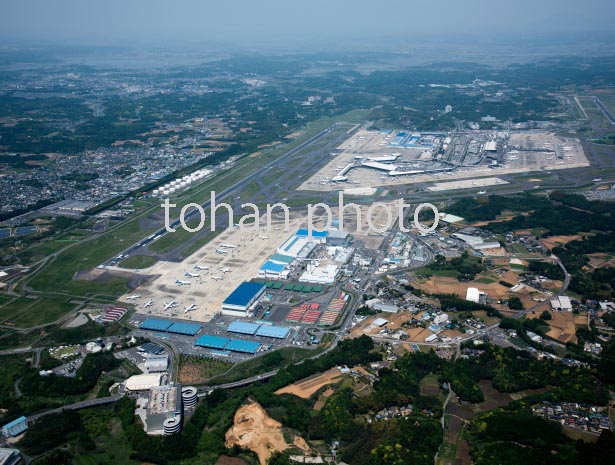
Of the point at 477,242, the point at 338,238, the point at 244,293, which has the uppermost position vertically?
the point at 338,238

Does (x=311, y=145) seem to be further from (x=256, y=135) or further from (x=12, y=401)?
(x=12, y=401)

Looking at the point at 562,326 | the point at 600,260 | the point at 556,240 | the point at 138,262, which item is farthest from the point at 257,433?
the point at 556,240

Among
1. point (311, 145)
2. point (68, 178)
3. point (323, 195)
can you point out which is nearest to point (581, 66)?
point (311, 145)

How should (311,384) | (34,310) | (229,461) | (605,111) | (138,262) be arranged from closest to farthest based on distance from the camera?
(229,461) → (311,384) → (34,310) → (138,262) → (605,111)

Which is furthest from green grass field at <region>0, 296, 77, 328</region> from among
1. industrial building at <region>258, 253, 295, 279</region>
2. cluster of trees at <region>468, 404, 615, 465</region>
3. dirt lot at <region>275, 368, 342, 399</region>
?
cluster of trees at <region>468, 404, 615, 465</region>

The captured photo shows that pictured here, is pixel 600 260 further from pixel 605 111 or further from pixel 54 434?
pixel 605 111

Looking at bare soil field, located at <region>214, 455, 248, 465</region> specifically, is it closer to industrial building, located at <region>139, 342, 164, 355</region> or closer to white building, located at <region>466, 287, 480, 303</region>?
industrial building, located at <region>139, 342, 164, 355</region>
